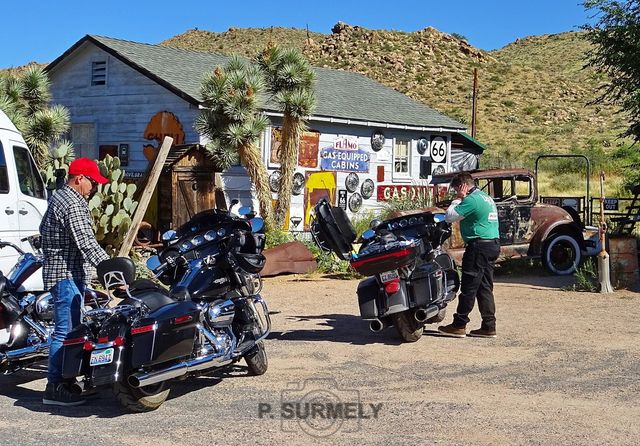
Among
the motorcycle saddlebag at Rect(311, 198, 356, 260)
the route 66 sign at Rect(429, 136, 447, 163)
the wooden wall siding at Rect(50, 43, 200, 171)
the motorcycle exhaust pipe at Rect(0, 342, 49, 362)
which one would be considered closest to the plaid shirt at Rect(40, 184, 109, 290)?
the motorcycle exhaust pipe at Rect(0, 342, 49, 362)

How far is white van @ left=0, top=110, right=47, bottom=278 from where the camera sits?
10688mm

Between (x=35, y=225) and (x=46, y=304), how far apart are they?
150 inches

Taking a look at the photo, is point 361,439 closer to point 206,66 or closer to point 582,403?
point 582,403

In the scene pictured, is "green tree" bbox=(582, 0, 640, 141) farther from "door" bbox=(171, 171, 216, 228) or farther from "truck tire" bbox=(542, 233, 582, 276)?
"door" bbox=(171, 171, 216, 228)

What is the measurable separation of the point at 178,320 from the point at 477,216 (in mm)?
4006

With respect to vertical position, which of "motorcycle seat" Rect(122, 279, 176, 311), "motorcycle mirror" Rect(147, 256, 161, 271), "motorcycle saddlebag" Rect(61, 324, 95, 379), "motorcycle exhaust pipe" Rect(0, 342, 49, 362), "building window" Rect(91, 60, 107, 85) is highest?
"building window" Rect(91, 60, 107, 85)

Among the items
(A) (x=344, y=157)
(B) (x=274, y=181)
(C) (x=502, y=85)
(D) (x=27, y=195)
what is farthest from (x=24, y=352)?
(C) (x=502, y=85)

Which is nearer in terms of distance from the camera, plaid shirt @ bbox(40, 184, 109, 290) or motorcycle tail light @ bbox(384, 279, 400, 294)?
plaid shirt @ bbox(40, 184, 109, 290)

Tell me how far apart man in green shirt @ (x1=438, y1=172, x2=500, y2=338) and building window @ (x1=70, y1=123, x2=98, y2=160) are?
1310cm

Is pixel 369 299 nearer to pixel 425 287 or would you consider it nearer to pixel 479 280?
pixel 425 287

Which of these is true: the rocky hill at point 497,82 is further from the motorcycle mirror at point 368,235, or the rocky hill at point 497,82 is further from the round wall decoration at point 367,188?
the motorcycle mirror at point 368,235

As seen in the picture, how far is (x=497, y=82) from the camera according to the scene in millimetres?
60312

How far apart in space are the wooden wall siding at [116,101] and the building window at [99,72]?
106 mm

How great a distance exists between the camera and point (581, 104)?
5750 cm
